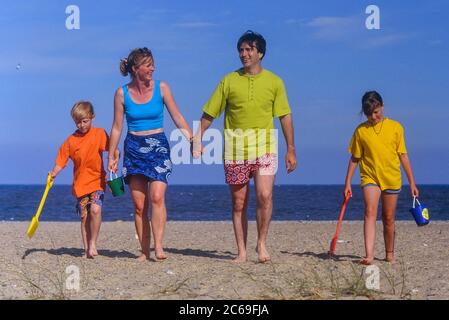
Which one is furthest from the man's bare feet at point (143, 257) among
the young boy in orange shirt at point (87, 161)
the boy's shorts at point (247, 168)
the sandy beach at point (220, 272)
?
the boy's shorts at point (247, 168)

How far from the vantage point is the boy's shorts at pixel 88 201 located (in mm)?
7875

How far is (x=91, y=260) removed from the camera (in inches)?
306

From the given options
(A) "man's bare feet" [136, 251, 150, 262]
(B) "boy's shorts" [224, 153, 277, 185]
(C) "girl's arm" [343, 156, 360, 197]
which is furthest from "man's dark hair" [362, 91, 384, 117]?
(A) "man's bare feet" [136, 251, 150, 262]

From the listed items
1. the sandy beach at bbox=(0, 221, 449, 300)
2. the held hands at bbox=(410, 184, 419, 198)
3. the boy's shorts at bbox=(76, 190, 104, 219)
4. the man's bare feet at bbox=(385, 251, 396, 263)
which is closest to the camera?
the sandy beach at bbox=(0, 221, 449, 300)

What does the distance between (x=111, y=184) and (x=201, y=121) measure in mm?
1070

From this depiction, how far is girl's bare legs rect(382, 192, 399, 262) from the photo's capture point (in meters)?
7.37

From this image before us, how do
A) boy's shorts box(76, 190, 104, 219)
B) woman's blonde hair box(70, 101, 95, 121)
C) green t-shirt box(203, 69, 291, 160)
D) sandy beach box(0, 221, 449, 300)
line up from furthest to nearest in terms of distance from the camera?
boy's shorts box(76, 190, 104, 219)
woman's blonde hair box(70, 101, 95, 121)
green t-shirt box(203, 69, 291, 160)
sandy beach box(0, 221, 449, 300)

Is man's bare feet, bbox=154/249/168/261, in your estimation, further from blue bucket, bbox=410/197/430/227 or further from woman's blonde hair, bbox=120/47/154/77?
blue bucket, bbox=410/197/430/227

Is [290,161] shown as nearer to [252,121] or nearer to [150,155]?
[252,121]

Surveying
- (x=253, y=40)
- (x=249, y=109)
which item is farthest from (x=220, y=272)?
(x=253, y=40)

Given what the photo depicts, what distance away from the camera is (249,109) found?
705 centimetres
